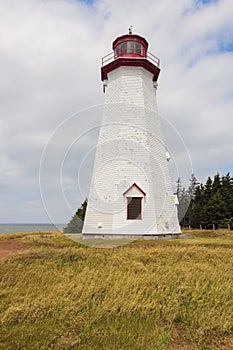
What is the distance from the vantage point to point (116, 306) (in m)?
5.92

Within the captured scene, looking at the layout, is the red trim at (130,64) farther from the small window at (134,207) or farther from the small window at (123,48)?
the small window at (134,207)

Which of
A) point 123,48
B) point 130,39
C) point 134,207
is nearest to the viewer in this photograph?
point 134,207

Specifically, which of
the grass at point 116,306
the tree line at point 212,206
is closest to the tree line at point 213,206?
the tree line at point 212,206

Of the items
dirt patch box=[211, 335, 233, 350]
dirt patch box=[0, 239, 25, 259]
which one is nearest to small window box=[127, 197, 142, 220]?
dirt patch box=[0, 239, 25, 259]

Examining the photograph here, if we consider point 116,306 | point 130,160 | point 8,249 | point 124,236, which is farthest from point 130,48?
point 116,306

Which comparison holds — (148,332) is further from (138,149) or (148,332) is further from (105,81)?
(105,81)

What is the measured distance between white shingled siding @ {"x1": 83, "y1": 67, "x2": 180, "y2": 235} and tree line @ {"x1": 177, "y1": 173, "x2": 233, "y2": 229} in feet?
55.5

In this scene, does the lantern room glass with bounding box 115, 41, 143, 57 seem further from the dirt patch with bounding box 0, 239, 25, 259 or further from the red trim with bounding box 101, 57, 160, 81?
the dirt patch with bounding box 0, 239, 25, 259

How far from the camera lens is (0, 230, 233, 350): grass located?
4789 millimetres

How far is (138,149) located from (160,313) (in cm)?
1351

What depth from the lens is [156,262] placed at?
1007 cm

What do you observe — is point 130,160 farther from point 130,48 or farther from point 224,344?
point 224,344

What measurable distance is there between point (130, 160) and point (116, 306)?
12.9 m

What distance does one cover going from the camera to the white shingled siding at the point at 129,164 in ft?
57.5
